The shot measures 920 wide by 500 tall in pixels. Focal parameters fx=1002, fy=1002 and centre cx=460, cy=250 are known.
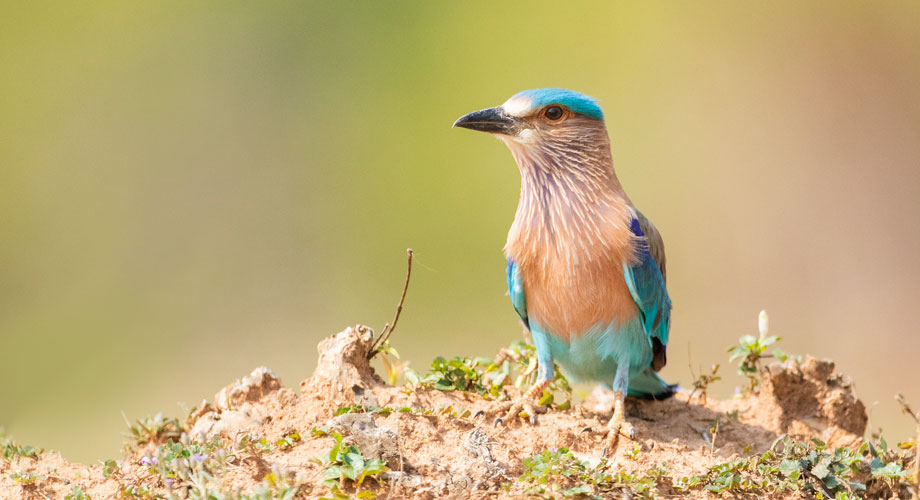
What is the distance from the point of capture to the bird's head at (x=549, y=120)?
4.91m

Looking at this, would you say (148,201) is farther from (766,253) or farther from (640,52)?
(766,253)

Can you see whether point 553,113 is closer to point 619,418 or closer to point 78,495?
point 619,418

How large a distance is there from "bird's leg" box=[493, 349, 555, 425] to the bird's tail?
0.44 metres

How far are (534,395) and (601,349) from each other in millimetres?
391

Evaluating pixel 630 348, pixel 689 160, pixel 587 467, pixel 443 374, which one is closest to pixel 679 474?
pixel 587 467

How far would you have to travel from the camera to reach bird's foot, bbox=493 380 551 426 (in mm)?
4461

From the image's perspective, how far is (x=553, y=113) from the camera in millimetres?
4969

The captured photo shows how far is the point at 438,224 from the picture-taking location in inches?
442


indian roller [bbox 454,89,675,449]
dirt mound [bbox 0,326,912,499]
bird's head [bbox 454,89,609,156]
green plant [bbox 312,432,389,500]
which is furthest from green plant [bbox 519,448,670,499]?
bird's head [bbox 454,89,609,156]

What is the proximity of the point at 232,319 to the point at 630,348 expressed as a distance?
7113mm

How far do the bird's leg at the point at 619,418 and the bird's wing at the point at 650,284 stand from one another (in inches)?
9.6

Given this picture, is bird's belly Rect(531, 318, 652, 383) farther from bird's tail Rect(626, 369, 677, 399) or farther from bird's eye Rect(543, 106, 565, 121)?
bird's eye Rect(543, 106, 565, 121)

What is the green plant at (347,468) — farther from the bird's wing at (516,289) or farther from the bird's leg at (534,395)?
the bird's wing at (516,289)

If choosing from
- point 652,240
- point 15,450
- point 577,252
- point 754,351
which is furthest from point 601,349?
point 15,450
